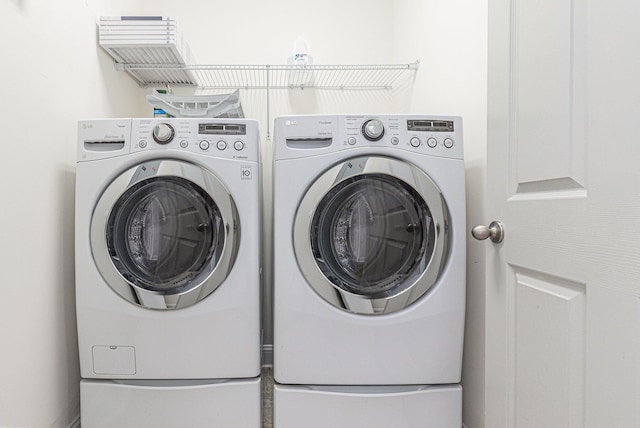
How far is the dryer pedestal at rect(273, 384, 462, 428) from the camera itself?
117 cm

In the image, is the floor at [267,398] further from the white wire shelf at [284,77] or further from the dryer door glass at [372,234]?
the white wire shelf at [284,77]

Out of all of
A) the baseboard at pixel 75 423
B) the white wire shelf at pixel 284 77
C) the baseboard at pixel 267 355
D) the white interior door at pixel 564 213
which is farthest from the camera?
the white wire shelf at pixel 284 77

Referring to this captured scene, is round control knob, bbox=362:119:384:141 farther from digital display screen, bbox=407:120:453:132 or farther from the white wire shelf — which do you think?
the white wire shelf

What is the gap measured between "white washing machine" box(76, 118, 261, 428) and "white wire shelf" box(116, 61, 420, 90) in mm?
838

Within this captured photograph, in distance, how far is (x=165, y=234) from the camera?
121 centimetres

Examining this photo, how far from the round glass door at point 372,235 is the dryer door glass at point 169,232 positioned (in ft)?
1.03

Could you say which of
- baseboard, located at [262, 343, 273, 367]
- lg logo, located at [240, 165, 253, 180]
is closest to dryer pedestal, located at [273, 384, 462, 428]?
baseboard, located at [262, 343, 273, 367]

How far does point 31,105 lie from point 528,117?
1358 millimetres

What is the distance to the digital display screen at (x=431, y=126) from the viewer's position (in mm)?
1207

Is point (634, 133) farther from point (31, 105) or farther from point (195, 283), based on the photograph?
point (31, 105)

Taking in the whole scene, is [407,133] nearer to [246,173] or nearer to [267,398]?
[246,173]

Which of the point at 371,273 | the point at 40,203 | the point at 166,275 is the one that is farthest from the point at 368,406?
the point at 40,203

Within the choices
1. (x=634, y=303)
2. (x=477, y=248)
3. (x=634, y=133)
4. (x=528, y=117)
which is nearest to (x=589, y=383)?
(x=634, y=303)

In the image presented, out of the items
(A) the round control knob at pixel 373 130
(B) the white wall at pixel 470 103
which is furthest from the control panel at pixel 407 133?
(B) the white wall at pixel 470 103
